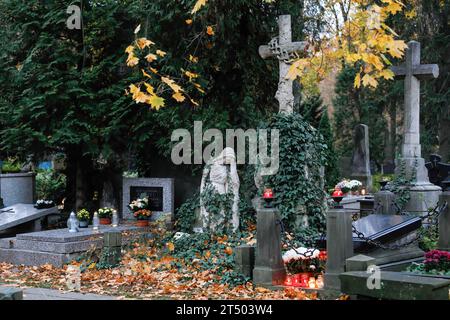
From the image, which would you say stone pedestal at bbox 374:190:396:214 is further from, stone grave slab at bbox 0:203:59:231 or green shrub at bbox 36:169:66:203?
green shrub at bbox 36:169:66:203

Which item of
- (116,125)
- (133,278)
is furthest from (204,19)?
(133,278)

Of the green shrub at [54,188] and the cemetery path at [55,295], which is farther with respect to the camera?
the green shrub at [54,188]

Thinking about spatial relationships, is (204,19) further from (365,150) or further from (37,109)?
(365,150)

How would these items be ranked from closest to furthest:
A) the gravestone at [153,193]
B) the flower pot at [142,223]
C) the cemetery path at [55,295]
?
the cemetery path at [55,295], the flower pot at [142,223], the gravestone at [153,193]

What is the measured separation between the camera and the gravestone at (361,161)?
22.9m

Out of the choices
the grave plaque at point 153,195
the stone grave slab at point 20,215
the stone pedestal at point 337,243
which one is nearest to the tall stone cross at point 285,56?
the grave plaque at point 153,195

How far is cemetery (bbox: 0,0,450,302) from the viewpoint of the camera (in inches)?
345

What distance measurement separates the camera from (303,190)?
11.7m

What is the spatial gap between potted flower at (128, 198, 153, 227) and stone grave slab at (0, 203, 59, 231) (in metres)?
2.00

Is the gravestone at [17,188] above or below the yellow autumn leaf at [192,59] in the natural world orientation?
below

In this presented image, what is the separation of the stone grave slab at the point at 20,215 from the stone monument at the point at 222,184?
413 cm

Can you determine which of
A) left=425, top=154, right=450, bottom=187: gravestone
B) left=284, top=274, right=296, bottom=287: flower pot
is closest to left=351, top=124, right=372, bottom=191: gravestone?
left=425, top=154, right=450, bottom=187: gravestone

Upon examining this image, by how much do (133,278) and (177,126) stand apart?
547 cm

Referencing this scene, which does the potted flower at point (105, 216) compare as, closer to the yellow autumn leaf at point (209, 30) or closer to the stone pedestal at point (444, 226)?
the yellow autumn leaf at point (209, 30)
